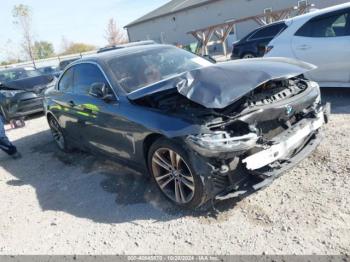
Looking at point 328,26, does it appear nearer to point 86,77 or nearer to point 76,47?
point 86,77

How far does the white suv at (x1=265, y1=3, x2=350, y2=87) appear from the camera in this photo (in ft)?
20.6

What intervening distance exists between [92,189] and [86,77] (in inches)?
62.9

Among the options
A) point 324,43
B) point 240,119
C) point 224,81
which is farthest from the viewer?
point 324,43

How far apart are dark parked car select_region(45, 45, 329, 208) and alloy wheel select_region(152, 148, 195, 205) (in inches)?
Answer: 0.4

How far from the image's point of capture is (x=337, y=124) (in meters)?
5.41

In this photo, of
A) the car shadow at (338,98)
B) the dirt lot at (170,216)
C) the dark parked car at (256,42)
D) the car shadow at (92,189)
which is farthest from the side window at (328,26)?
the car shadow at (92,189)

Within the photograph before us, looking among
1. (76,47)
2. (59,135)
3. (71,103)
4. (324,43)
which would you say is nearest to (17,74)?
(59,135)

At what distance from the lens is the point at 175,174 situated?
12.2ft

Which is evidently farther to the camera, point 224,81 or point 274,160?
point 224,81

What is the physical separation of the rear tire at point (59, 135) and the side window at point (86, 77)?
1.30 m

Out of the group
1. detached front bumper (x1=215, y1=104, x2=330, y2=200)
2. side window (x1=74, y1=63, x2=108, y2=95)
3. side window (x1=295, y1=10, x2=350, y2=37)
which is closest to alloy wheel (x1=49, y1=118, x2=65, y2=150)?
side window (x1=74, y1=63, x2=108, y2=95)

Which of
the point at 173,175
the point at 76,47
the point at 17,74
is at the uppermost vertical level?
the point at 17,74

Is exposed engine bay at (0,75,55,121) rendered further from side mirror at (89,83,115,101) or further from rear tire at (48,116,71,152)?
side mirror at (89,83,115,101)

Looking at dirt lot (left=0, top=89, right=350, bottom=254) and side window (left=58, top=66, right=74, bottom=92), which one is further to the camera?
side window (left=58, top=66, right=74, bottom=92)
